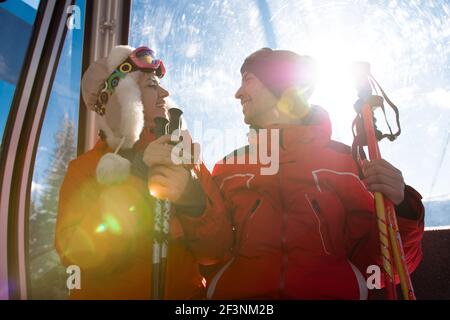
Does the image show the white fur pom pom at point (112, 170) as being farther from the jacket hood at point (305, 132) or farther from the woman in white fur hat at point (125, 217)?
the jacket hood at point (305, 132)

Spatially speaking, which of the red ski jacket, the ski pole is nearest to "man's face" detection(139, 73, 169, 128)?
the red ski jacket

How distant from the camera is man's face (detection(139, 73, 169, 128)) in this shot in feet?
4.58

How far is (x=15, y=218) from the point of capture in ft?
5.63

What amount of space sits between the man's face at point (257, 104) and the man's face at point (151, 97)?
1.06 feet

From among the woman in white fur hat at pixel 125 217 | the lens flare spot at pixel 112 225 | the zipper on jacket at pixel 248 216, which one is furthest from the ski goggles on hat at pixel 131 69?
the zipper on jacket at pixel 248 216

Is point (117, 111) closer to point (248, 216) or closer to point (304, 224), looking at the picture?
point (248, 216)

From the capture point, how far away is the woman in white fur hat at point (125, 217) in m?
1.12

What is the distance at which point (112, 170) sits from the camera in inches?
46.5

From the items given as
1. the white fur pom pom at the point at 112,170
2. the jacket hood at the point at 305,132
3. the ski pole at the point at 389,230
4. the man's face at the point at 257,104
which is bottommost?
the ski pole at the point at 389,230

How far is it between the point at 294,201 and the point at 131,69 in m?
0.88

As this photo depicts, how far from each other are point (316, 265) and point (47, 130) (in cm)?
155

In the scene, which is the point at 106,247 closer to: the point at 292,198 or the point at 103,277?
the point at 103,277

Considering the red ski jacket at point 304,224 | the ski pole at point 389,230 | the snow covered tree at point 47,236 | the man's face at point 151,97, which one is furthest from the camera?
the snow covered tree at point 47,236

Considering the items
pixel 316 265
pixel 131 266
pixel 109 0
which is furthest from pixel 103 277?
pixel 109 0
